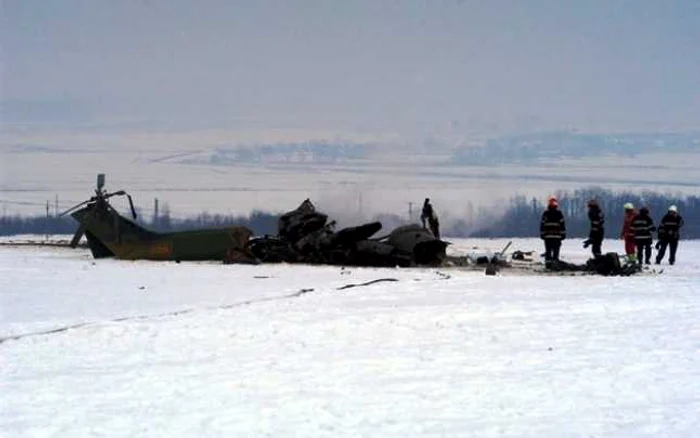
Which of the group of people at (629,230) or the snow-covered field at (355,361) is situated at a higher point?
the group of people at (629,230)

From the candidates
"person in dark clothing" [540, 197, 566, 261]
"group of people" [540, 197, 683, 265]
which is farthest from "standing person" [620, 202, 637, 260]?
"person in dark clothing" [540, 197, 566, 261]

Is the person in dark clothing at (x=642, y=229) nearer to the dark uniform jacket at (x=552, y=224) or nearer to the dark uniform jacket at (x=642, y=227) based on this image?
the dark uniform jacket at (x=642, y=227)

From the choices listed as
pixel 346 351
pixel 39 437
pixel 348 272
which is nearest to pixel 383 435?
pixel 39 437

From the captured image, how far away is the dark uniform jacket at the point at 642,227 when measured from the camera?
23.3 m

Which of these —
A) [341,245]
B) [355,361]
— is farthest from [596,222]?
[355,361]

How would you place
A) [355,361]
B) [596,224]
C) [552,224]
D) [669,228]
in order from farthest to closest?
[669,228]
[596,224]
[552,224]
[355,361]

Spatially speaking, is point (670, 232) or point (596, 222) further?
point (670, 232)

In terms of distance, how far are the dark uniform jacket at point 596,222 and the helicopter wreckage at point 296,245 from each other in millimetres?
1512

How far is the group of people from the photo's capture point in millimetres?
22734

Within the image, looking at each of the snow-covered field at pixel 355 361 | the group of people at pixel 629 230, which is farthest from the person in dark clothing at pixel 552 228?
the snow-covered field at pixel 355 361

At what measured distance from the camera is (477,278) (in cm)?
1927

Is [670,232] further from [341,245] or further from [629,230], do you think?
[341,245]

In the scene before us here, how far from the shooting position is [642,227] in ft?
76.9

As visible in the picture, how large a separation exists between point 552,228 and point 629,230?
6.75ft
